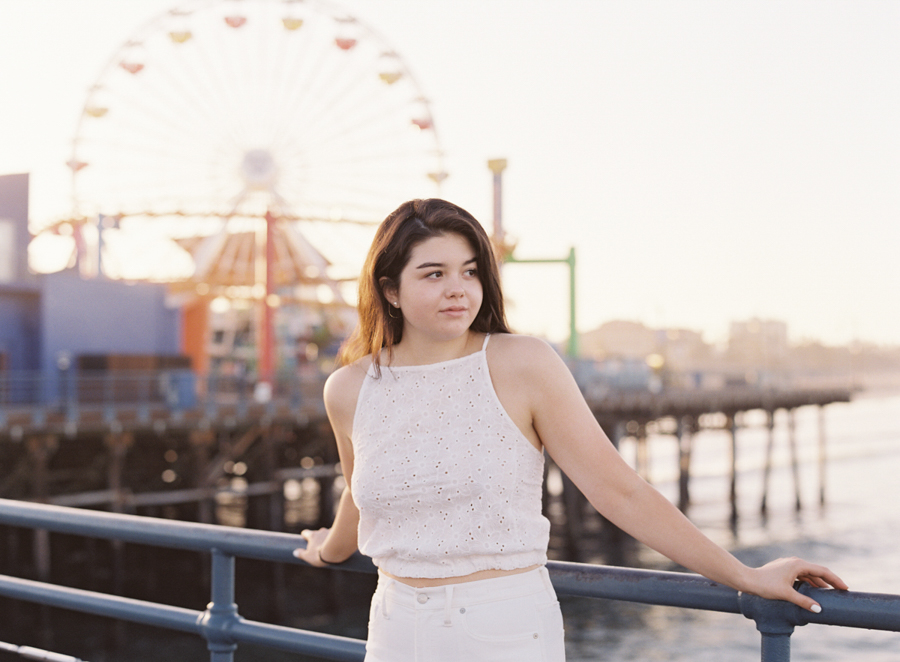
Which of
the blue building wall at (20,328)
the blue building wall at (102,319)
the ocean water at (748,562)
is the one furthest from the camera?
the blue building wall at (102,319)

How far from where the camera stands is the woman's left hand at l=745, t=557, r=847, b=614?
59.5 inches

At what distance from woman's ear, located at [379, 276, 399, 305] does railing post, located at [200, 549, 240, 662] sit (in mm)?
841

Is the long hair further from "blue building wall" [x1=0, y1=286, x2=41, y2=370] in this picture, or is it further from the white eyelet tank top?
"blue building wall" [x1=0, y1=286, x2=41, y2=370]

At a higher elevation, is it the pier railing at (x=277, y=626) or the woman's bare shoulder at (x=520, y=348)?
the woman's bare shoulder at (x=520, y=348)

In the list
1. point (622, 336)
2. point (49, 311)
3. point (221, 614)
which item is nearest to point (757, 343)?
point (622, 336)

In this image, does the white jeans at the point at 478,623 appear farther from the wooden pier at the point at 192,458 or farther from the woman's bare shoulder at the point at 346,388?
the wooden pier at the point at 192,458

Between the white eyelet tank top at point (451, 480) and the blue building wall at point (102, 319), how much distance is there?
22.9m

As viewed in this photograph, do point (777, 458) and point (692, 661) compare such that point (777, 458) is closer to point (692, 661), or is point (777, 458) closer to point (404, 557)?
point (692, 661)

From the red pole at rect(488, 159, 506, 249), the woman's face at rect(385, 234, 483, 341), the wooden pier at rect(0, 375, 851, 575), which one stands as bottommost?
the wooden pier at rect(0, 375, 851, 575)

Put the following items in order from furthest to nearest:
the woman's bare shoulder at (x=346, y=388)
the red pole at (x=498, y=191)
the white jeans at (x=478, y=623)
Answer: the red pole at (x=498, y=191) < the woman's bare shoulder at (x=346, y=388) < the white jeans at (x=478, y=623)

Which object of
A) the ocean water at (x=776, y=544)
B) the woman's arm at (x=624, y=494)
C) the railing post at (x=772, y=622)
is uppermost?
the woman's arm at (x=624, y=494)

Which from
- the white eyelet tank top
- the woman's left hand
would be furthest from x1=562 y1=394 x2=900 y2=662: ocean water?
the white eyelet tank top

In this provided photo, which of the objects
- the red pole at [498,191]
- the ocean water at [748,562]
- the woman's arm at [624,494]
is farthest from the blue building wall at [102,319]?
the woman's arm at [624,494]

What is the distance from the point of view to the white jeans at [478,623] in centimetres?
151
